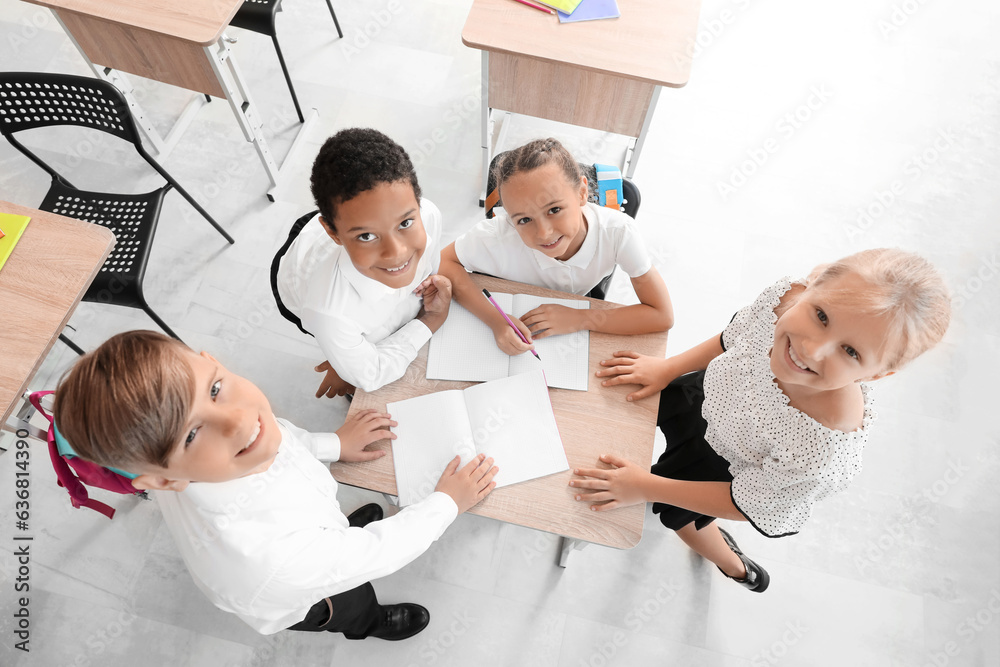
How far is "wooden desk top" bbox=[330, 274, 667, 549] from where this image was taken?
1.25 m

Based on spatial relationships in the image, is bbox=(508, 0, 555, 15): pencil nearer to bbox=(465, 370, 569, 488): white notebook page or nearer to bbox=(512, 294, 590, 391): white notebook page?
bbox=(512, 294, 590, 391): white notebook page

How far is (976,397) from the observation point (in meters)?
2.26

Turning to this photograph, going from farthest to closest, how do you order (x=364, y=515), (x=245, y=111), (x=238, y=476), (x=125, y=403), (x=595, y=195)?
(x=245, y=111), (x=364, y=515), (x=595, y=195), (x=238, y=476), (x=125, y=403)

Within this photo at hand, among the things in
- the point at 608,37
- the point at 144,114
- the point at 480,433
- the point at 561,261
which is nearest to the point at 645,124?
the point at 608,37

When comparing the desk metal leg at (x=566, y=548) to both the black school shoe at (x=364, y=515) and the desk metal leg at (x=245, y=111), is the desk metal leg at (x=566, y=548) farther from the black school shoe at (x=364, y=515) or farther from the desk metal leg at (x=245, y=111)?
the desk metal leg at (x=245, y=111)

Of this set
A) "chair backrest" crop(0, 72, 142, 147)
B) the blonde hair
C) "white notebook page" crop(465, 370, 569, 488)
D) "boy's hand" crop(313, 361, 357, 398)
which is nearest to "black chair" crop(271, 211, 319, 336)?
"boy's hand" crop(313, 361, 357, 398)

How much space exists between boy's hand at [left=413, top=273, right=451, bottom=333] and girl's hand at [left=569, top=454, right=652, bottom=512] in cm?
51

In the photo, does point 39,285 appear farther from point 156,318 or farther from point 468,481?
point 468,481

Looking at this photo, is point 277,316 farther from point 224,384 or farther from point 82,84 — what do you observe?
point 224,384

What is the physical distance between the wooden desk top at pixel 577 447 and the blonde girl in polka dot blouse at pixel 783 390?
0.10ft

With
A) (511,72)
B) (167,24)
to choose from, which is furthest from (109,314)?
(511,72)

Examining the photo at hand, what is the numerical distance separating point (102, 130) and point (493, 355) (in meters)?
1.50

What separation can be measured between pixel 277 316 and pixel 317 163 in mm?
1356

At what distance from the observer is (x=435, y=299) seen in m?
1.49
